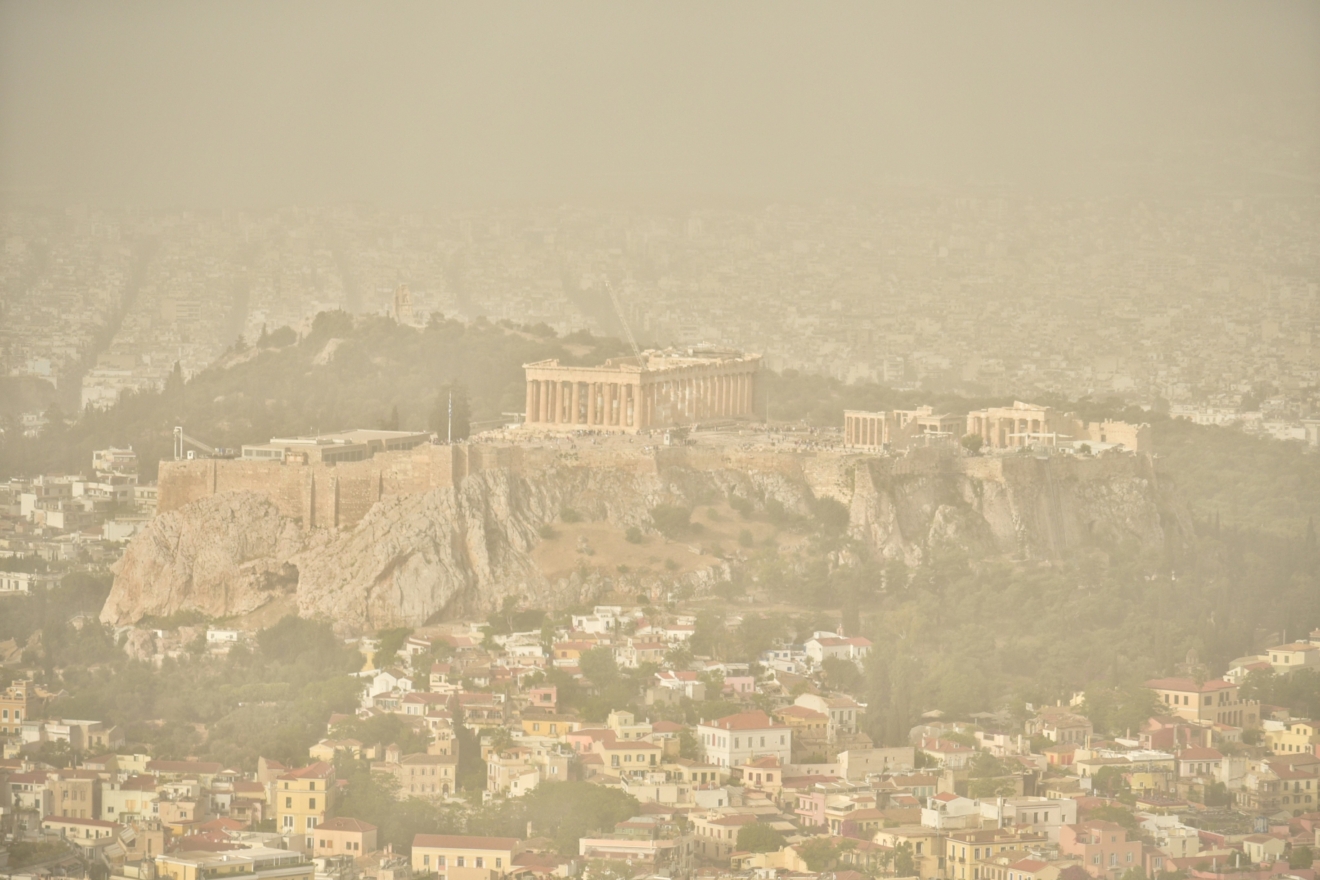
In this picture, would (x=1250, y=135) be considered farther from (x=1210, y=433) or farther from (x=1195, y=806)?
(x=1195, y=806)

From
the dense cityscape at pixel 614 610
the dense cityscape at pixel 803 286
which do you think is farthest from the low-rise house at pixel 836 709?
the dense cityscape at pixel 803 286

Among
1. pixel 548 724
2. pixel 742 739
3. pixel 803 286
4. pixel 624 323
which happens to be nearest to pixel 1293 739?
pixel 742 739

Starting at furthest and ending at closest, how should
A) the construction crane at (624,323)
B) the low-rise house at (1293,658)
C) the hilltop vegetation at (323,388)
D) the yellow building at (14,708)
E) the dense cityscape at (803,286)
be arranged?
the dense cityscape at (803,286) < the hilltop vegetation at (323,388) < the construction crane at (624,323) < the low-rise house at (1293,658) < the yellow building at (14,708)

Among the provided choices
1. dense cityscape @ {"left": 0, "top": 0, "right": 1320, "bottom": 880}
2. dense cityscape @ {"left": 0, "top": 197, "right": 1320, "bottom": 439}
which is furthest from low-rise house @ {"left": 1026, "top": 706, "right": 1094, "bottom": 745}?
dense cityscape @ {"left": 0, "top": 197, "right": 1320, "bottom": 439}

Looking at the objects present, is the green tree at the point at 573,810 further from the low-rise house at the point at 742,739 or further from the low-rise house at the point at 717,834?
the low-rise house at the point at 742,739

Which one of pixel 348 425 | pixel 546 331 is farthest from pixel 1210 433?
pixel 348 425

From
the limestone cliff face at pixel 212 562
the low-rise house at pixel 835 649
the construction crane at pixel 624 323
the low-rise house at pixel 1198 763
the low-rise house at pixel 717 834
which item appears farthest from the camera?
the construction crane at pixel 624 323
